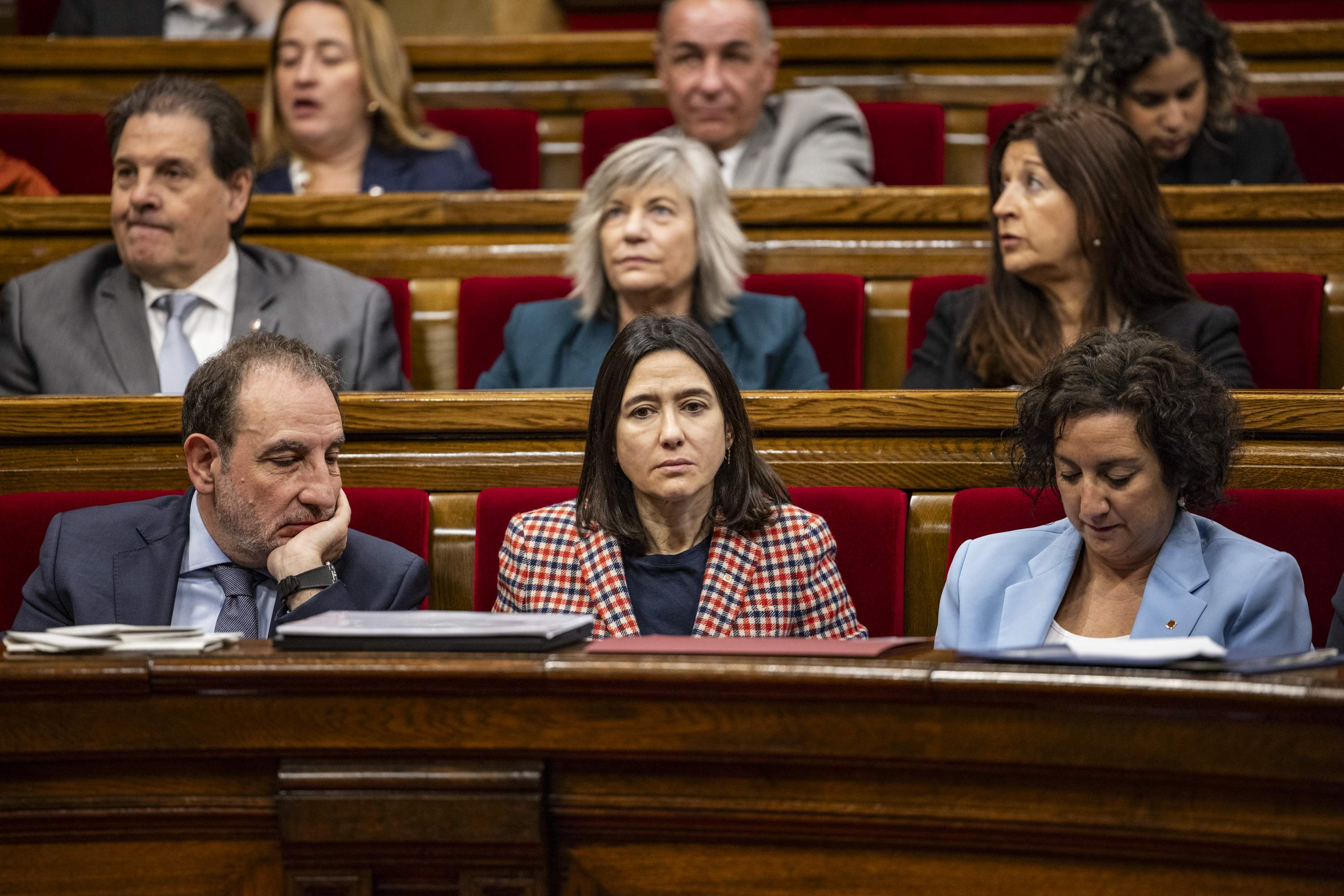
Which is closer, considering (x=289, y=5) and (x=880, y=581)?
(x=880, y=581)

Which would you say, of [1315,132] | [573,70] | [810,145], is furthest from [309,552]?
[1315,132]

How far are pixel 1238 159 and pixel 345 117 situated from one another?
1.05m

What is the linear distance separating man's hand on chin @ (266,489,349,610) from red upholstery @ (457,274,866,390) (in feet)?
1.67

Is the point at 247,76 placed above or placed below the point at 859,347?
above

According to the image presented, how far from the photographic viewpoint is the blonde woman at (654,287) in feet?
4.74

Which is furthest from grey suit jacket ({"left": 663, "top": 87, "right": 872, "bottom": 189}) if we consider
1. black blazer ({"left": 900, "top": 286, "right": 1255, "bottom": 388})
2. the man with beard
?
the man with beard

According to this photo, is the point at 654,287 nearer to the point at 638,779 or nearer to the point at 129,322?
the point at 129,322

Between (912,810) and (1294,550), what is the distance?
512mm

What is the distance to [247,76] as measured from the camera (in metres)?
2.10

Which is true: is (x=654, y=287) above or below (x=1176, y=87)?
below

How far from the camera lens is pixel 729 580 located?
3.42ft

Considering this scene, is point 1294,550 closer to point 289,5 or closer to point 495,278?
point 495,278

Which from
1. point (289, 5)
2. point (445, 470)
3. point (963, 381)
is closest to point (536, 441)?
point (445, 470)

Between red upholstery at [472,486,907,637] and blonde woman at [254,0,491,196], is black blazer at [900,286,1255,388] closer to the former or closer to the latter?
red upholstery at [472,486,907,637]
